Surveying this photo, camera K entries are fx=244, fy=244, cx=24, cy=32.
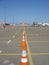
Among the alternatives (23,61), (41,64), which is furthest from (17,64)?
(23,61)

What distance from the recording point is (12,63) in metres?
10.4

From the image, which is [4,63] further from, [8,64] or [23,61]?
[23,61]

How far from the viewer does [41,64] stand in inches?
399

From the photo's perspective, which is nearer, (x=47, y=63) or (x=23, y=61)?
(x=23, y=61)

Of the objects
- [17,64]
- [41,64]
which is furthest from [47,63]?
[17,64]

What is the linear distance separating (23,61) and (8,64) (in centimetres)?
233

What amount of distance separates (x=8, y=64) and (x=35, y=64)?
112cm

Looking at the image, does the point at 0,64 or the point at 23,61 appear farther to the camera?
the point at 0,64

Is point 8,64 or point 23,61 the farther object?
point 8,64

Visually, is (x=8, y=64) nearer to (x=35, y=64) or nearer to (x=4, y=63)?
(x=4, y=63)

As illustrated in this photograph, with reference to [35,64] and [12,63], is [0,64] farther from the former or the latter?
[35,64]

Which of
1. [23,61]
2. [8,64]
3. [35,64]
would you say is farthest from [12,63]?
[23,61]

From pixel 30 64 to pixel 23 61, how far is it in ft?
7.60

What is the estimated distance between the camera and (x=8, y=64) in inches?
398
